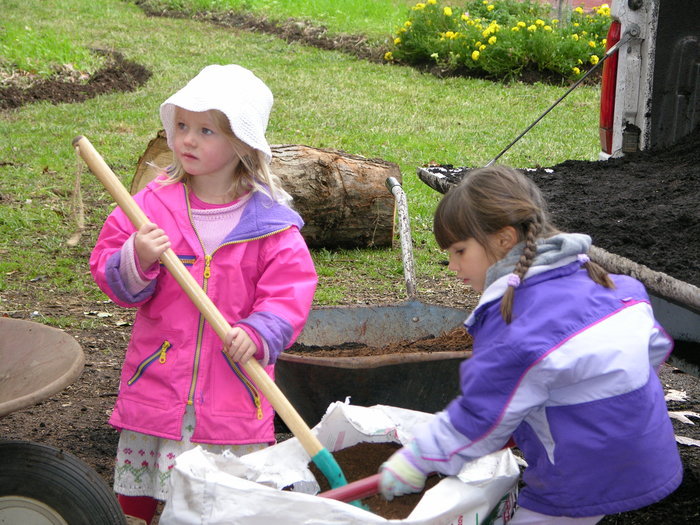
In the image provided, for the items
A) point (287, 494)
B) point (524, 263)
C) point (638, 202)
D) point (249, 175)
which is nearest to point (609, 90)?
point (638, 202)

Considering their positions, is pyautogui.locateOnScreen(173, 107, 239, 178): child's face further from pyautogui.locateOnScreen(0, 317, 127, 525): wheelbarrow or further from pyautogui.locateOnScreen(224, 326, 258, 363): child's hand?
pyautogui.locateOnScreen(0, 317, 127, 525): wheelbarrow

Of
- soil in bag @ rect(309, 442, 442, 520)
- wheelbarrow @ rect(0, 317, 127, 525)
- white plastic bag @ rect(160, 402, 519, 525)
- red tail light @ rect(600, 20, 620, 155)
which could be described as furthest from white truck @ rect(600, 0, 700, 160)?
wheelbarrow @ rect(0, 317, 127, 525)

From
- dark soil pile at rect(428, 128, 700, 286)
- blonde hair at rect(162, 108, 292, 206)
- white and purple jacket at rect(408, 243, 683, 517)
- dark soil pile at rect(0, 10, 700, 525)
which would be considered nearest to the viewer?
white and purple jacket at rect(408, 243, 683, 517)

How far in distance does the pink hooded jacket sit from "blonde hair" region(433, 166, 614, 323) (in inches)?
21.0

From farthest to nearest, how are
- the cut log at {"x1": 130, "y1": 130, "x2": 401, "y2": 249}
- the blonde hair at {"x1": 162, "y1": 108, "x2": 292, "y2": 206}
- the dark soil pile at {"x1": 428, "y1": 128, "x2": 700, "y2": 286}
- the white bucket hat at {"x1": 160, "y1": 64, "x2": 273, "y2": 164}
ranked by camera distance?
the cut log at {"x1": 130, "y1": 130, "x2": 401, "y2": 249} → the dark soil pile at {"x1": 428, "y1": 128, "x2": 700, "y2": 286} → the blonde hair at {"x1": 162, "y1": 108, "x2": 292, "y2": 206} → the white bucket hat at {"x1": 160, "y1": 64, "x2": 273, "y2": 164}

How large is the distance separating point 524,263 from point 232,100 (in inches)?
37.5

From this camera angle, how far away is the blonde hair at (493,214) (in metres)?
2.14

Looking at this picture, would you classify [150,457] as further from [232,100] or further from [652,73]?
[652,73]

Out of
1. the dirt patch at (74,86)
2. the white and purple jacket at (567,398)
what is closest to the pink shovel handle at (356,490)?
the white and purple jacket at (567,398)

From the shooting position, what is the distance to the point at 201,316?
2.52m

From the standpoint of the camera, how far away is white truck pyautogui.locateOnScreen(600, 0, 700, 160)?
411 centimetres

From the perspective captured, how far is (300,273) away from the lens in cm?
256

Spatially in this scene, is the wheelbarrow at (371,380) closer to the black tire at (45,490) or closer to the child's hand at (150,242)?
the child's hand at (150,242)

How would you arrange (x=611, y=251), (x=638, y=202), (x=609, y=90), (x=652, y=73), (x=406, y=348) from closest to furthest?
(x=611, y=251) → (x=406, y=348) → (x=638, y=202) → (x=652, y=73) → (x=609, y=90)
